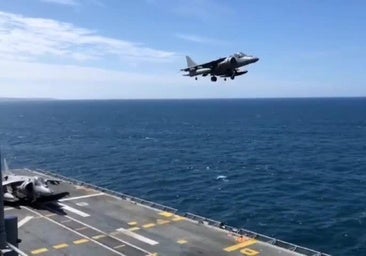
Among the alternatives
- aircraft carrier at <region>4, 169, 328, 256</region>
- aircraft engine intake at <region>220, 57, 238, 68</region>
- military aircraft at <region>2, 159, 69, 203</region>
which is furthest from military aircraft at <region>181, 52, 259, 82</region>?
military aircraft at <region>2, 159, 69, 203</region>

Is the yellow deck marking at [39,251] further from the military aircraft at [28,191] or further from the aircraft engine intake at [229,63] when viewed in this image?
the aircraft engine intake at [229,63]

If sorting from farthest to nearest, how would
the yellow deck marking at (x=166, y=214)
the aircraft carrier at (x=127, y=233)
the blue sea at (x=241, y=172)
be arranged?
the blue sea at (x=241, y=172)
the yellow deck marking at (x=166, y=214)
the aircraft carrier at (x=127, y=233)

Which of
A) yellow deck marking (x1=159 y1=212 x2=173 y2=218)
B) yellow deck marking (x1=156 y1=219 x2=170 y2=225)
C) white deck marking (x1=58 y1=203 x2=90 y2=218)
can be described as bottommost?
yellow deck marking (x1=156 y1=219 x2=170 y2=225)

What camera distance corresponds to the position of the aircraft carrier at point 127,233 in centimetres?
4309

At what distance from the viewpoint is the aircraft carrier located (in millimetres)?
43094

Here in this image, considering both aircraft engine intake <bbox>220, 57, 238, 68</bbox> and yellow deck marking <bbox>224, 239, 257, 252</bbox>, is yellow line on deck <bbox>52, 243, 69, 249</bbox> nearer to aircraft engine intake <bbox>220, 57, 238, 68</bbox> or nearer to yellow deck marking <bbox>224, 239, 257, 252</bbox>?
yellow deck marking <bbox>224, 239, 257, 252</bbox>

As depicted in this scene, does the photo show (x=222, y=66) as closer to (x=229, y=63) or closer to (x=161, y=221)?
(x=229, y=63)

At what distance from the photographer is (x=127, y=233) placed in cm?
4809

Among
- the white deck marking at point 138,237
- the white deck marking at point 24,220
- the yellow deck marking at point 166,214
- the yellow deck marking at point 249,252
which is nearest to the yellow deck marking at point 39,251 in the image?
the white deck marking at point 24,220

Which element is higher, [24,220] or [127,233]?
[24,220]

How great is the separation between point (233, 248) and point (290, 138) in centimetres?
13494

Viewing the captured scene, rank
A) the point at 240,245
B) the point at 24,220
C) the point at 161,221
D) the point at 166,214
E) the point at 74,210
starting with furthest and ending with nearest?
the point at 74,210 → the point at 166,214 → the point at 161,221 → the point at 24,220 → the point at 240,245

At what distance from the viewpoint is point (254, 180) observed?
3834 inches

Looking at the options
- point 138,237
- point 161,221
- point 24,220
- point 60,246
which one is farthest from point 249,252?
point 24,220
